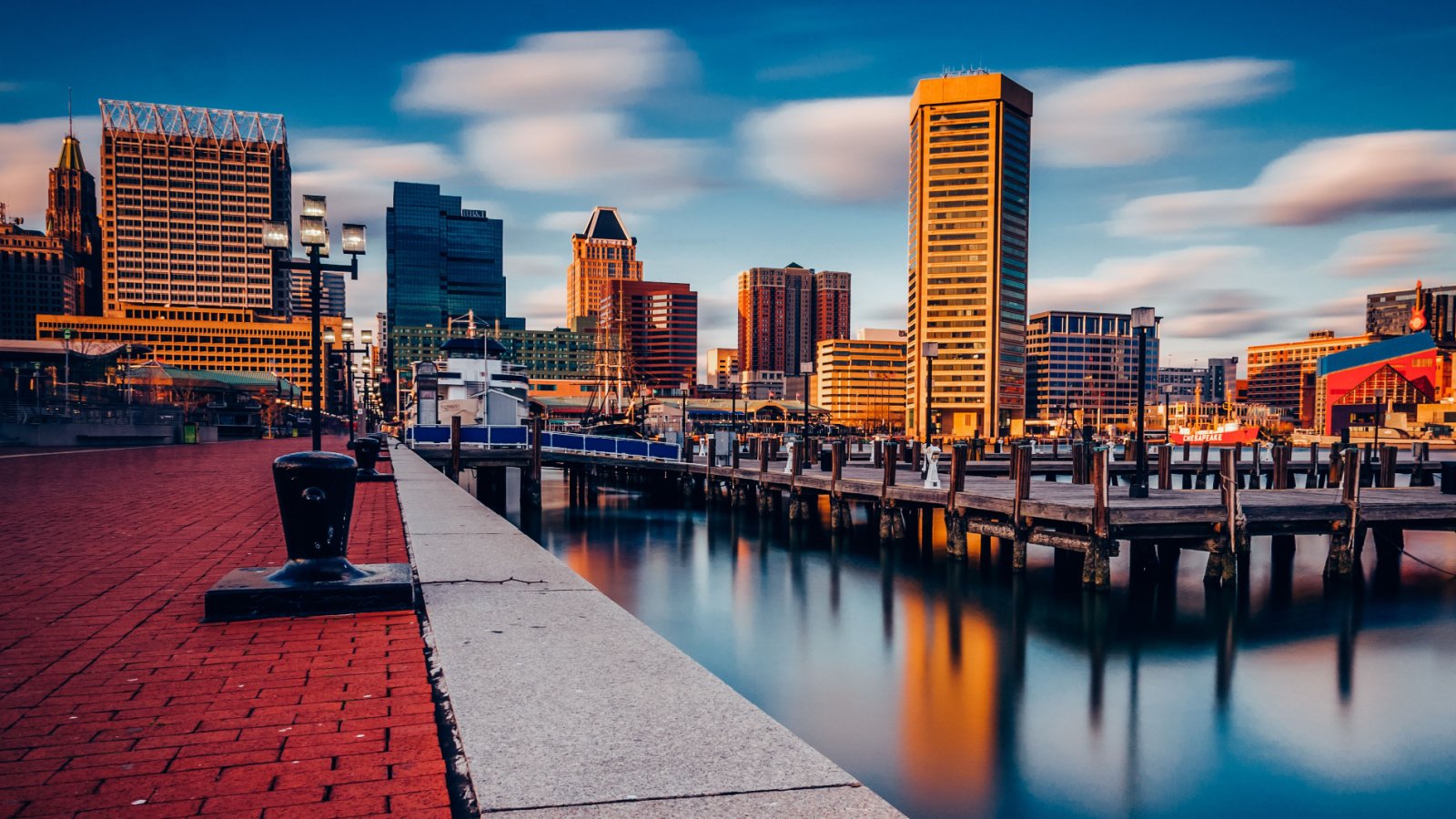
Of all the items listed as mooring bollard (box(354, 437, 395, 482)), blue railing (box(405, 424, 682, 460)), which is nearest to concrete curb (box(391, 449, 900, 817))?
mooring bollard (box(354, 437, 395, 482))

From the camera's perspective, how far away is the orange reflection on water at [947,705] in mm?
9164

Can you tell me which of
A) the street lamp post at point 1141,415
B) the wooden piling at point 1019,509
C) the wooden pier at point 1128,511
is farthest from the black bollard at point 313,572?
the street lamp post at point 1141,415

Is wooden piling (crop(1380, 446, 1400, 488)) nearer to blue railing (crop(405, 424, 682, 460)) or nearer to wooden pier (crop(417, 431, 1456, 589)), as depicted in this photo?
wooden pier (crop(417, 431, 1456, 589))

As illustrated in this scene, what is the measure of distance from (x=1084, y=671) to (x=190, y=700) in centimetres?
1266

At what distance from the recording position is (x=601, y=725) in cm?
371

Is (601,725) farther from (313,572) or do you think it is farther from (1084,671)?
(1084,671)

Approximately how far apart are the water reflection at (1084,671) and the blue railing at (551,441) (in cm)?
1373

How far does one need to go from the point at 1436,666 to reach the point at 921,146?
6797 inches

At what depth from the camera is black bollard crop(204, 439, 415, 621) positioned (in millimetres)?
6125

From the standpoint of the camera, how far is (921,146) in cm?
17338

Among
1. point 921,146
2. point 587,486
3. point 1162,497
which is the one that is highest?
point 921,146

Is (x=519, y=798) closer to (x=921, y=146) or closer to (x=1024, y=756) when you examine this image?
(x=1024, y=756)

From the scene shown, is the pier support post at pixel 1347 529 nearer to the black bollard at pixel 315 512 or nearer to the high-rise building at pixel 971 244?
the black bollard at pixel 315 512

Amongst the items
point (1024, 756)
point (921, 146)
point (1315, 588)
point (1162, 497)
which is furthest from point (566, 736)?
point (921, 146)
